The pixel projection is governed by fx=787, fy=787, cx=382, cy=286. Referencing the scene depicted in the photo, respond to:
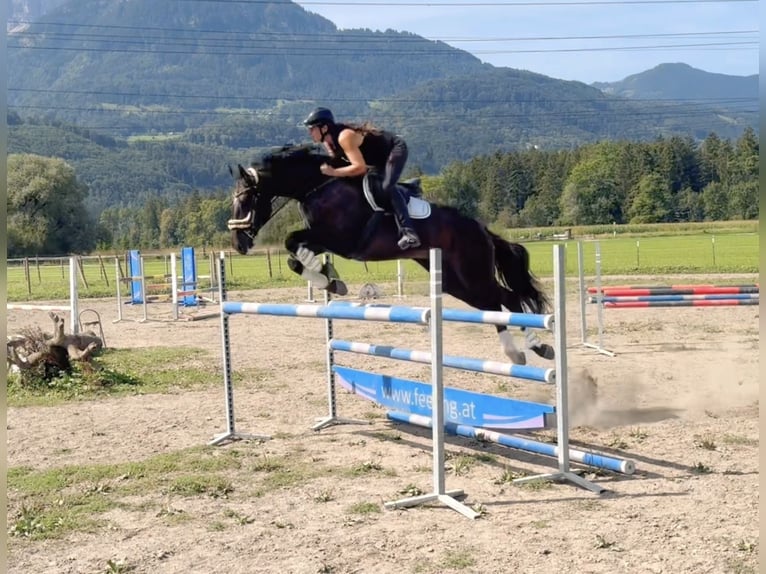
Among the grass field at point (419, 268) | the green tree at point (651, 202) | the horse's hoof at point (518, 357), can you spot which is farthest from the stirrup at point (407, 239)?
the green tree at point (651, 202)

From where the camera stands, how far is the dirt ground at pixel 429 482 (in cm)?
→ 348

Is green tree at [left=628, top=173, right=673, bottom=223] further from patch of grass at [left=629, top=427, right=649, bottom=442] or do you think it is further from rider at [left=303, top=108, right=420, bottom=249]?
rider at [left=303, top=108, right=420, bottom=249]

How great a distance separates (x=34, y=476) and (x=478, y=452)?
290cm

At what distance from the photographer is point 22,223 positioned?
46.4 m

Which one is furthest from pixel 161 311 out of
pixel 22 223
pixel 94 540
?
pixel 22 223

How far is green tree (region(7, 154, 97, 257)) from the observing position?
159ft

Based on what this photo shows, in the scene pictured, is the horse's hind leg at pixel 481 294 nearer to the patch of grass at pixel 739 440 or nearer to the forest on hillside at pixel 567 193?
the patch of grass at pixel 739 440

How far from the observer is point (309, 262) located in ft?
17.5

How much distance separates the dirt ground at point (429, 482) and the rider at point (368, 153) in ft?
5.40

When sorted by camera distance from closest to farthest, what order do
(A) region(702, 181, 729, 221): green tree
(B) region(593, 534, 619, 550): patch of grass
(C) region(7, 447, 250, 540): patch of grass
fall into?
(B) region(593, 534, 619, 550): patch of grass, (C) region(7, 447, 250, 540): patch of grass, (A) region(702, 181, 729, 221): green tree

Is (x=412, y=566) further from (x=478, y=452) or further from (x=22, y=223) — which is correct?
(x=22, y=223)

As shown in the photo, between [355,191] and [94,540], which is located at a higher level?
[355,191]

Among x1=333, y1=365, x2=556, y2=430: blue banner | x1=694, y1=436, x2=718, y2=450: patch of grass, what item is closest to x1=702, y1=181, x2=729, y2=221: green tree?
x1=694, y1=436, x2=718, y2=450: patch of grass

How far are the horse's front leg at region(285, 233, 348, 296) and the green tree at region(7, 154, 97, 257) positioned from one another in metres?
45.8
